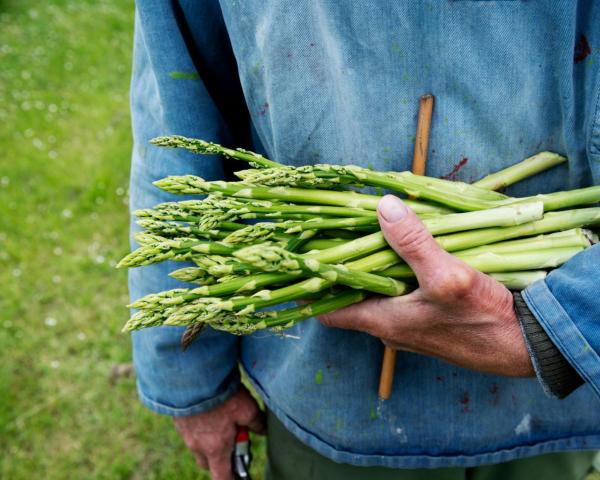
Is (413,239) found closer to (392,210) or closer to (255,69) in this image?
(392,210)

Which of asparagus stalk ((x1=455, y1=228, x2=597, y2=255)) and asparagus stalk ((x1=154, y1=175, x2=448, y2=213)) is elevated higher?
asparagus stalk ((x1=154, y1=175, x2=448, y2=213))

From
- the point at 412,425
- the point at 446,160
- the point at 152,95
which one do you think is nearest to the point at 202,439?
the point at 412,425

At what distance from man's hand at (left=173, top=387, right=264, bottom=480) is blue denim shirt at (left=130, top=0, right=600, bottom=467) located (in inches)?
6.5

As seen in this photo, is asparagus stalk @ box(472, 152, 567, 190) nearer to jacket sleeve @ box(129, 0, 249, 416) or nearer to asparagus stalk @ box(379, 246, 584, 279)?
asparagus stalk @ box(379, 246, 584, 279)

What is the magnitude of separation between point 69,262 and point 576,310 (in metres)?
3.96

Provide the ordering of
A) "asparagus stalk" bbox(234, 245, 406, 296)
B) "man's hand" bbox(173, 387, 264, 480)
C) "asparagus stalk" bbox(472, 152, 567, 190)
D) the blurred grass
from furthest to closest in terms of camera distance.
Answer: the blurred grass < "man's hand" bbox(173, 387, 264, 480) < "asparagus stalk" bbox(472, 152, 567, 190) < "asparagus stalk" bbox(234, 245, 406, 296)

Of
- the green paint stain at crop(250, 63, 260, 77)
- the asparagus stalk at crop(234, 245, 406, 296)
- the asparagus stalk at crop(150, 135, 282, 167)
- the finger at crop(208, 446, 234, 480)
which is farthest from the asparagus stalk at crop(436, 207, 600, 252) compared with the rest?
the finger at crop(208, 446, 234, 480)

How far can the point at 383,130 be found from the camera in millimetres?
1475

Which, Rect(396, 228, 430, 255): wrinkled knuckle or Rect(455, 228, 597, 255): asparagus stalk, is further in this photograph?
Rect(455, 228, 597, 255): asparagus stalk

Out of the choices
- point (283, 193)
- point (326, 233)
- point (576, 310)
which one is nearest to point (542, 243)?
point (576, 310)

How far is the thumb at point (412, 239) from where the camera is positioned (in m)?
1.29

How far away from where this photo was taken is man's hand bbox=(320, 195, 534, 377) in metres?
1.29

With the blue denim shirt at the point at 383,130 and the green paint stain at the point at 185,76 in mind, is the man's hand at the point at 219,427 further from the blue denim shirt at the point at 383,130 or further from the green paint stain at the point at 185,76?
the green paint stain at the point at 185,76

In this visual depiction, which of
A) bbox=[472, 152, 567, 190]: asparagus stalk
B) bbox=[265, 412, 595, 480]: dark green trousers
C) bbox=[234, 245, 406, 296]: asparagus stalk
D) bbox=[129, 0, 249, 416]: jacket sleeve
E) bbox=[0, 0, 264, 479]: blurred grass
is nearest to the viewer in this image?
bbox=[234, 245, 406, 296]: asparagus stalk
